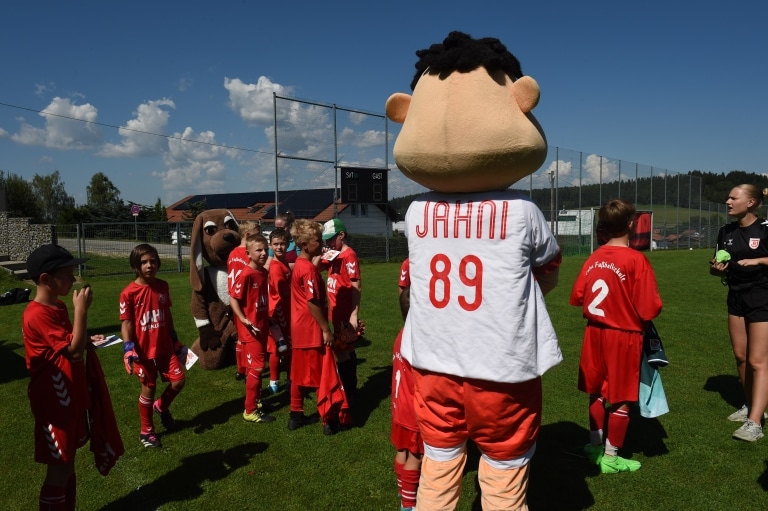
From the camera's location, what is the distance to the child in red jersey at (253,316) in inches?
189

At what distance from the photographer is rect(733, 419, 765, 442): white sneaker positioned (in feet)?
13.7

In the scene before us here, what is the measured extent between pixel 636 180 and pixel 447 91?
3643cm

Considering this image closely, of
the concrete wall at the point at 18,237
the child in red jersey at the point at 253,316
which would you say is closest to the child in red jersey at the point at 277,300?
the child in red jersey at the point at 253,316

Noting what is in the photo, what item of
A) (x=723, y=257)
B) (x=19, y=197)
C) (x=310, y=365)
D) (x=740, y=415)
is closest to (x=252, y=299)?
(x=310, y=365)

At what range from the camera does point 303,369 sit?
4.41 metres

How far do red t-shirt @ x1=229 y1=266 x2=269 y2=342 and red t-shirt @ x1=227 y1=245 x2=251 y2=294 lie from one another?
0.15ft

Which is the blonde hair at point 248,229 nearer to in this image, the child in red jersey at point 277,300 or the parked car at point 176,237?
the child in red jersey at point 277,300

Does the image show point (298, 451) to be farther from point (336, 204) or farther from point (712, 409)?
point (336, 204)

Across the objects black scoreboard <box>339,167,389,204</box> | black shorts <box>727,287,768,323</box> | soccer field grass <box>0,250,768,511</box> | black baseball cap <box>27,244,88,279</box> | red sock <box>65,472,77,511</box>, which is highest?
black scoreboard <box>339,167,389,204</box>

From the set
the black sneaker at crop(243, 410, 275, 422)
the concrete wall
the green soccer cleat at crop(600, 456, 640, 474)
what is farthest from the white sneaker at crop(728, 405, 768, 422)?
the concrete wall

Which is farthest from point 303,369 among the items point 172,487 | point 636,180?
point 636,180

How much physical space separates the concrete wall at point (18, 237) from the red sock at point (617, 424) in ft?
67.7

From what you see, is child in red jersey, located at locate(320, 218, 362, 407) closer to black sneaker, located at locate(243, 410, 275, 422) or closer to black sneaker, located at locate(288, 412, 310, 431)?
black sneaker, located at locate(288, 412, 310, 431)

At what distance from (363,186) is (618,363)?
1761 centimetres
